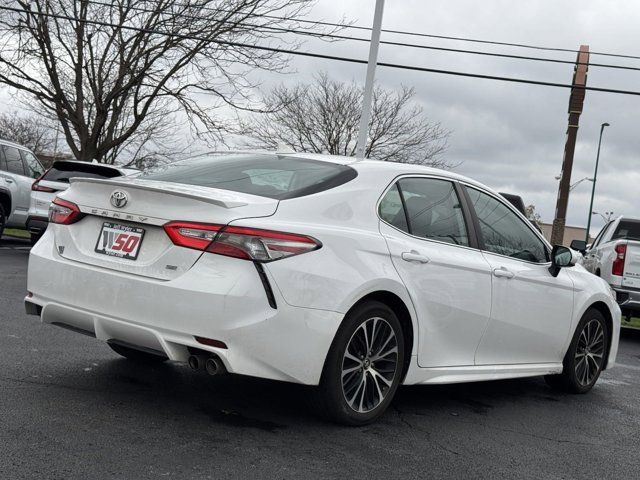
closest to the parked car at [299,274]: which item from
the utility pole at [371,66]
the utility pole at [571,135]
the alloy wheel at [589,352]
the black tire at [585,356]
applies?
the black tire at [585,356]

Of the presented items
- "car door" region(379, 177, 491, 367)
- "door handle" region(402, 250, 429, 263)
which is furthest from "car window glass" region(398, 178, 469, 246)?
"door handle" region(402, 250, 429, 263)

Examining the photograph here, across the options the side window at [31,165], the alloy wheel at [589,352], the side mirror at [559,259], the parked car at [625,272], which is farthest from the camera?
the side window at [31,165]

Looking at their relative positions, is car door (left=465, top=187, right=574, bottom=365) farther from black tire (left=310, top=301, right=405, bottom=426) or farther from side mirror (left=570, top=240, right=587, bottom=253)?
side mirror (left=570, top=240, right=587, bottom=253)

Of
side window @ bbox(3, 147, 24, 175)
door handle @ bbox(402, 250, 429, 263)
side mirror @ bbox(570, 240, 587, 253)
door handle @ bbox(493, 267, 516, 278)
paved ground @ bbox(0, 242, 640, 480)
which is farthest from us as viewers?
side window @ bbox(3, 147, 24, 175)

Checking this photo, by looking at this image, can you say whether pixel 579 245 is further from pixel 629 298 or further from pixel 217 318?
pixel 217 318

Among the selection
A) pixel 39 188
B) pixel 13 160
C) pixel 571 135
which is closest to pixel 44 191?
pixel 39 188

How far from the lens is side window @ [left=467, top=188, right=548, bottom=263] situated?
17.8 feet

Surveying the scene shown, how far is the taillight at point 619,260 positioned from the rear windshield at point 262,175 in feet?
25.2

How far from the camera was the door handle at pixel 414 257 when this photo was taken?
4582 mm

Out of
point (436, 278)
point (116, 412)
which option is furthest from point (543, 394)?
point (116, 412)

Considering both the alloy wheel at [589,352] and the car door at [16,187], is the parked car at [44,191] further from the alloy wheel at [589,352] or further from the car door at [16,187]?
the alloy wheel at [589,352]

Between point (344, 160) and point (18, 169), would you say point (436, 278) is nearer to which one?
point (344, 160)

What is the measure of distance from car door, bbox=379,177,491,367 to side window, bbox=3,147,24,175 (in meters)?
10.9

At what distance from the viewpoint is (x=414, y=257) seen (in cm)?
464
